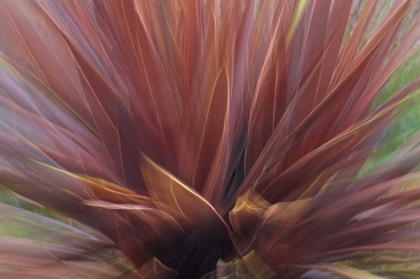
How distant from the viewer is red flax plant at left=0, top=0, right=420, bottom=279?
1.61 ft

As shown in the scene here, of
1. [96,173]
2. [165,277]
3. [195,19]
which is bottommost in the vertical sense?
[165,277]

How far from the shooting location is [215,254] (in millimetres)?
507

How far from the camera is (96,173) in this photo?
0.53 meters

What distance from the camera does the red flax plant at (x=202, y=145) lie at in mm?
491

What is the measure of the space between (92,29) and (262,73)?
20 centimetres

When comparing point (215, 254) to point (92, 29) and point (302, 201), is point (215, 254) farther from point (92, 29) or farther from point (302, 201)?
point (92, 29)

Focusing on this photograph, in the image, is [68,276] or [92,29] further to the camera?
[92,29]

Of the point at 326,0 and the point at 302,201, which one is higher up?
the point at 326,0

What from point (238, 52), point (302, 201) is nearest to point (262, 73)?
point (238, 52)

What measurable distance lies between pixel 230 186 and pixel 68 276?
0.18 m

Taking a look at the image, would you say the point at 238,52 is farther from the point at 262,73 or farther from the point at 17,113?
the point at 17,113

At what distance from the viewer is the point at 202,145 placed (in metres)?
0.52

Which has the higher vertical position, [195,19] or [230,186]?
[195,19]

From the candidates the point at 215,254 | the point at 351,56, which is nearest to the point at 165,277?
the point at 215,254
